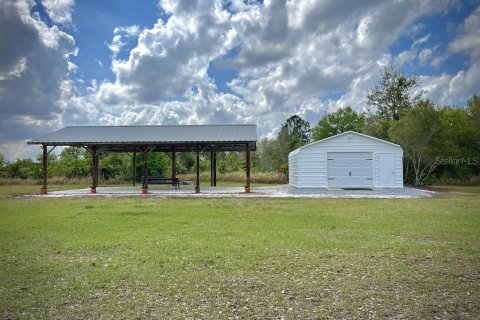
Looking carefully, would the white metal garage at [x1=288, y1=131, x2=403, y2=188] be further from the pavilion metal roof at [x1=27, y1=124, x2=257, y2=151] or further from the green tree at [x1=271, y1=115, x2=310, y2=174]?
the green tree at [x1=271, y1=115, x2=310, y2=174]

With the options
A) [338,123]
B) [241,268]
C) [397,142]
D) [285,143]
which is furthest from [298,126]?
[241,268]

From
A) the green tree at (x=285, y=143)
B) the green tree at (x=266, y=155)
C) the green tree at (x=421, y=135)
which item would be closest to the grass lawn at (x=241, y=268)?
the green tree at (x=421, y=135)

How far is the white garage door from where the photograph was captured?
880 inches

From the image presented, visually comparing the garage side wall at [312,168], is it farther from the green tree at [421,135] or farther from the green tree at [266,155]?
the green tree at [266,155]

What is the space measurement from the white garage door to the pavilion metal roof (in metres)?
5.18

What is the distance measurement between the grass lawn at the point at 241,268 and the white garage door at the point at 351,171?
11845mm

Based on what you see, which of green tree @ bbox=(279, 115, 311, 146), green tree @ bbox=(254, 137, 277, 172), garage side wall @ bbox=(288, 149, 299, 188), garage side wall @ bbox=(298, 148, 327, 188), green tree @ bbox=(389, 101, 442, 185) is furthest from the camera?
green tree @ bbox=(279, 115, 311, 146)

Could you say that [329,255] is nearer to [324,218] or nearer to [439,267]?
[439,267]

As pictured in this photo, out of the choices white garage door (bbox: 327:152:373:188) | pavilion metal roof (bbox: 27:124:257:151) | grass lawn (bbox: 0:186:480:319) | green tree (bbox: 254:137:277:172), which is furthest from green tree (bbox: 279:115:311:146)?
grass lawn (bbox: 0:186:480:319)

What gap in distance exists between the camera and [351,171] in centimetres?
2242

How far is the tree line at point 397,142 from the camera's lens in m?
27.8

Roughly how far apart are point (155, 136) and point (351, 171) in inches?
467

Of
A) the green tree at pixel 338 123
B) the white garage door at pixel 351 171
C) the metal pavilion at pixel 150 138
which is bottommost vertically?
the white garage door at pixel 351 171

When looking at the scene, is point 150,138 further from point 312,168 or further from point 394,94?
point 394,94
